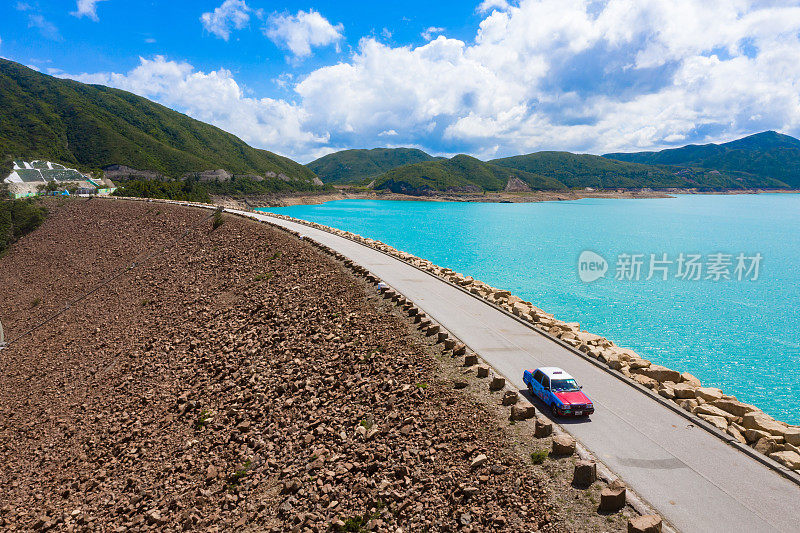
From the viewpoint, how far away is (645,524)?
7855 mm

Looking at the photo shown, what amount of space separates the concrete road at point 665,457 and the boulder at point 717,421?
60 cm

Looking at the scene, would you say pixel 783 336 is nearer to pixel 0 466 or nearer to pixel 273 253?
pixel 273 253

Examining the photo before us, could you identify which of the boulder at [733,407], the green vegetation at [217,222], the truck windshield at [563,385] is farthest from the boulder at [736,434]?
the green vegetation at [217,222]

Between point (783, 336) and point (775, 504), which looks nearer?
point (775, 504)

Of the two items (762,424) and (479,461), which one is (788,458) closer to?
(762,424)

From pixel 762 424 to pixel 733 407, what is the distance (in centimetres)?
139

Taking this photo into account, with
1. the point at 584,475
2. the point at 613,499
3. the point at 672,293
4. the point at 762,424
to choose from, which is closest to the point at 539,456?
the point at 584,475

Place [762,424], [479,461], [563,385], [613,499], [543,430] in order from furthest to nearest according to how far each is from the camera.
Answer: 1. [563,385]
2. [762,424]
3. [543,430]
4. [479,461]
5. [613,499]

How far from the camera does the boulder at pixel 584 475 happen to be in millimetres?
9398

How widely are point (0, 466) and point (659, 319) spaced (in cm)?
4419

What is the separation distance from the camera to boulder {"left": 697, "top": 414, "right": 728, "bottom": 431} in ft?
39.4

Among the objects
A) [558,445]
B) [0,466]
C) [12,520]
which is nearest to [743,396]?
[558,445]

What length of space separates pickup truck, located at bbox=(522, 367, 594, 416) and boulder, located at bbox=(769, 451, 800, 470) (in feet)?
14.0

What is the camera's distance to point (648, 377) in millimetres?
15320
